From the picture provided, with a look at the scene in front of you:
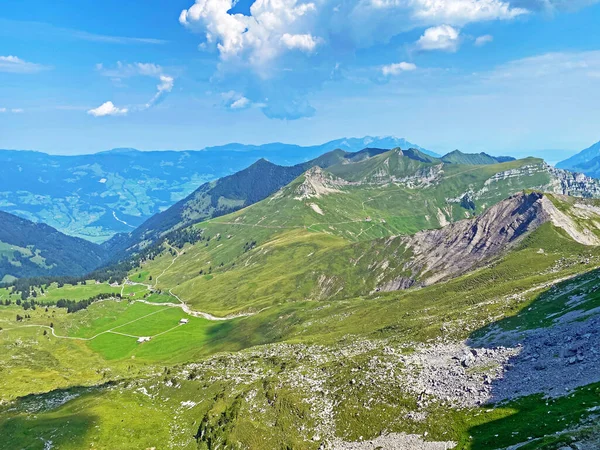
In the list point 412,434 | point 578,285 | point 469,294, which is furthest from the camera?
point 469,294

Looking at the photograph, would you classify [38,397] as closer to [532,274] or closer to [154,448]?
[154,448]

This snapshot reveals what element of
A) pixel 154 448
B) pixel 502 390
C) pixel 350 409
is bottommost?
pixel 154 448

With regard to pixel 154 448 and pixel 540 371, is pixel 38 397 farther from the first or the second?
pixel 540 371

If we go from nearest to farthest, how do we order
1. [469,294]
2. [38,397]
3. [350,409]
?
[350,409] < [38,397] < [469,294]

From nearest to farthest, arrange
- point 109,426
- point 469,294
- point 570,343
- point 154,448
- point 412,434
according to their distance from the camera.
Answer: point 412,434 → point 570,343 → point 154,448 → point 109,426 → point 469,294

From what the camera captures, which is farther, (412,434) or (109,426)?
(109,426)

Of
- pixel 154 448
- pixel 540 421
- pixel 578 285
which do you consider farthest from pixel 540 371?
pixel 154 448

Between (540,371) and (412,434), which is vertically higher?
(540,371)

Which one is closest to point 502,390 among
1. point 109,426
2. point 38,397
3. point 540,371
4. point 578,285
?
point 540,371

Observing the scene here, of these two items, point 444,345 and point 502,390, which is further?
point 444,345
